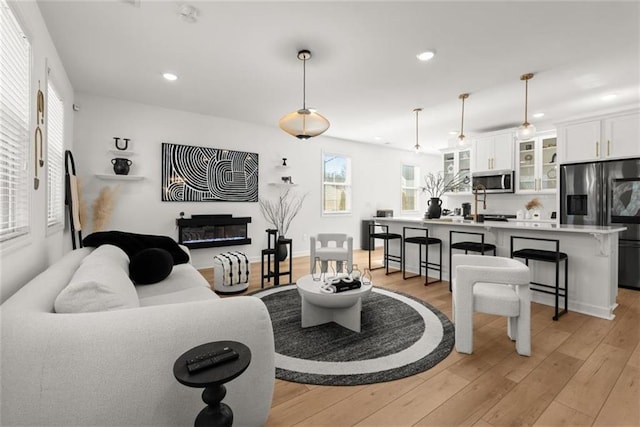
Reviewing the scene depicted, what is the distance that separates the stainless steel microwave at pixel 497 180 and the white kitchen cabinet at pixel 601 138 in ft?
4.13

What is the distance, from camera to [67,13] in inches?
94.0

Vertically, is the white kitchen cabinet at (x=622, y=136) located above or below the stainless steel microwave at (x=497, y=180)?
above

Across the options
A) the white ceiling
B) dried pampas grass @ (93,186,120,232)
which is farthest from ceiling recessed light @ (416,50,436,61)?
dried pampas grass @ (93,186,120,232)

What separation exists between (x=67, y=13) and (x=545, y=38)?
4.10 meters

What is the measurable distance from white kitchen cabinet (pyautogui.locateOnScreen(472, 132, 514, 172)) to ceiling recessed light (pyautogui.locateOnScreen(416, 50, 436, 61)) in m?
3.62

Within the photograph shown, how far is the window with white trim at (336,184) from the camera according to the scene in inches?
266

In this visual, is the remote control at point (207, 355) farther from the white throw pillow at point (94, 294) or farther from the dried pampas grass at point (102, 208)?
the dried pampas grass at point (102, 208)

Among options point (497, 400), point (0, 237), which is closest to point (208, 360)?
point (0, 237)

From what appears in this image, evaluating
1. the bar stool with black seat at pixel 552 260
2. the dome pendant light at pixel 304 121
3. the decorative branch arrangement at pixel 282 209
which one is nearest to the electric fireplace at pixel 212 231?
the decorative branch arrangement at pixel 282 209

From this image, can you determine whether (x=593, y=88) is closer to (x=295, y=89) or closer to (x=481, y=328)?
(x=481, y=328)

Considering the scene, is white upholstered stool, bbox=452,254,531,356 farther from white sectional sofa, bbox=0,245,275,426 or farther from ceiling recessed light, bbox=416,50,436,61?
ceiling recessed light, bbox=416,50,436,61

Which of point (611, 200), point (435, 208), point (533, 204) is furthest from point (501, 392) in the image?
point (533, 204)

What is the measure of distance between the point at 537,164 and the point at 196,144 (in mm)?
6213

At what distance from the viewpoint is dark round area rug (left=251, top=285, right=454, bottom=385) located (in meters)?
2.00
